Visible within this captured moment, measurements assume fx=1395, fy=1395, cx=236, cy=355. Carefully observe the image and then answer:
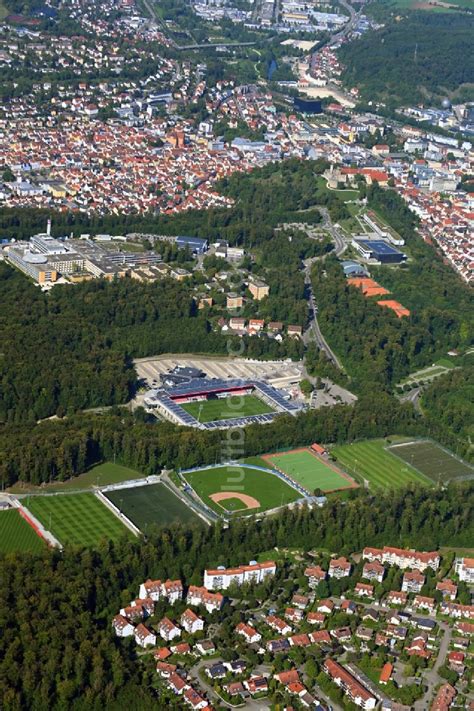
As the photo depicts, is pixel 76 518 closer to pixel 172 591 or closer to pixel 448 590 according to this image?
pixel 172 591

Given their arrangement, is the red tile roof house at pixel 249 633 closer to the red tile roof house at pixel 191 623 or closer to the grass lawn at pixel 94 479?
the red tile roof house at pixel 191 623

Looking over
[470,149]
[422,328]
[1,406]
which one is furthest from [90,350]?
[470,149]

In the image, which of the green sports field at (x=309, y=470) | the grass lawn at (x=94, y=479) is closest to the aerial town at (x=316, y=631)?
the green sports field at (x=309, y=470)

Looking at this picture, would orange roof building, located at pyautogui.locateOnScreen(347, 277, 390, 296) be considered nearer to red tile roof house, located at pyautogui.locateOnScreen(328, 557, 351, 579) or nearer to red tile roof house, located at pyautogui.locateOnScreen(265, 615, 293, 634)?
red tile roof house, located at pyautogui.locateOnScreen(328, 557, 351, 579)

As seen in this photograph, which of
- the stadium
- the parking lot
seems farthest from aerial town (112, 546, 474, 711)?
the parking lot

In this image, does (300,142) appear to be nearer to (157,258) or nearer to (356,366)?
(157,258)
